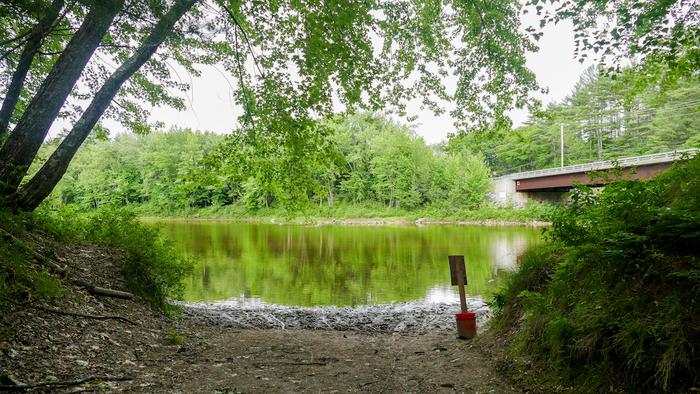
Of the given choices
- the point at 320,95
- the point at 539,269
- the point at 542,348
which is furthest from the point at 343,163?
the point at 542,348

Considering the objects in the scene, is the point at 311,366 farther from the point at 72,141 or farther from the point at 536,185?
the point at 536,185

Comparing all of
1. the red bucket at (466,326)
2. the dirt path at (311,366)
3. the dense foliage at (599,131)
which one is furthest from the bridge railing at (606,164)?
the dirt path at (311,366)

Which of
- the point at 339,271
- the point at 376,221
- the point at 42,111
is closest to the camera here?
the point at 42,111

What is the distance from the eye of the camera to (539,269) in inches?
238

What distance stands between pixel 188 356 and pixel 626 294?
199 inches

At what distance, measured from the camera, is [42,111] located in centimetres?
595

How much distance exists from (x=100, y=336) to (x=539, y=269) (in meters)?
6.05

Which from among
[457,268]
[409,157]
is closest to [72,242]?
[457,268]

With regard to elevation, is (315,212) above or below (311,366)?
above

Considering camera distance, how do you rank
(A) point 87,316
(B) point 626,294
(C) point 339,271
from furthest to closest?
(C) point 339,271 → (A) point 87,316 → (B) point 626,294

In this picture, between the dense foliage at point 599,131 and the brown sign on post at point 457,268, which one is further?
the dense foliage at point 599,131

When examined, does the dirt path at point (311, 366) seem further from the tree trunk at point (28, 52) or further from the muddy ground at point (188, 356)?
the tree trunk at point (28, 52)

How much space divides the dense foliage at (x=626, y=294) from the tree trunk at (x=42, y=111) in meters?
7.01

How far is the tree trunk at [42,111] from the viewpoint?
583 centimetres
